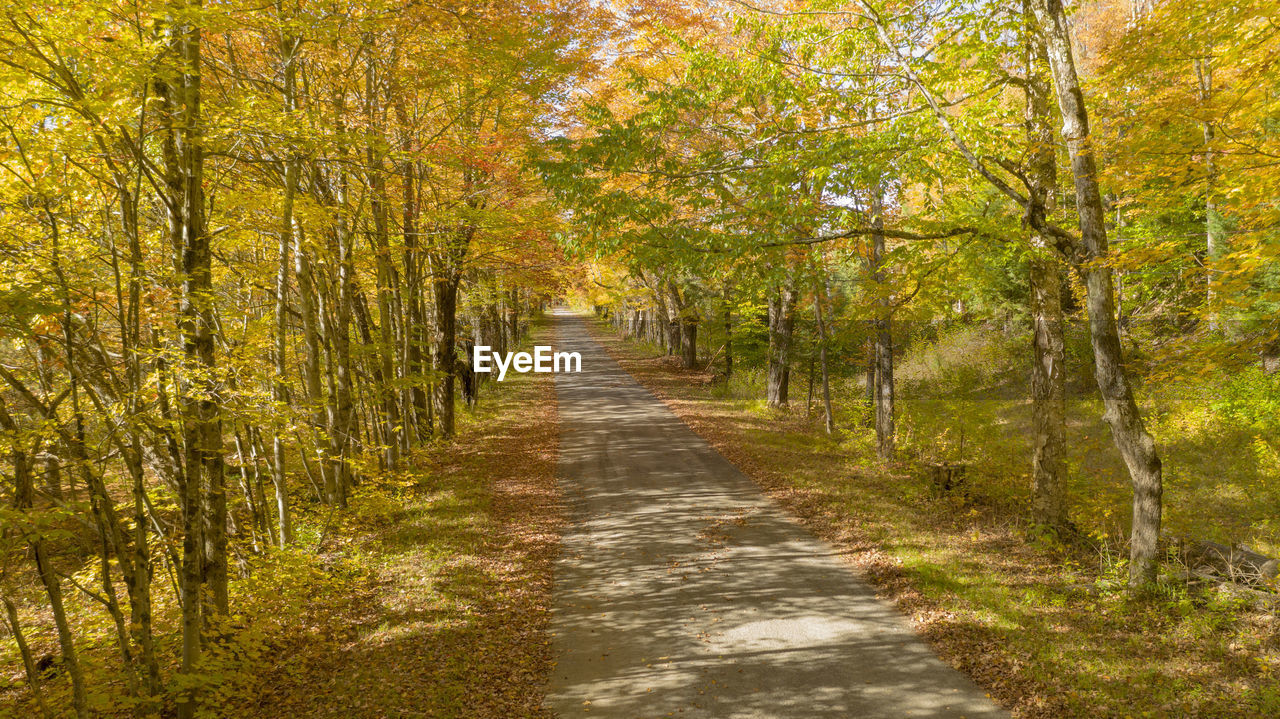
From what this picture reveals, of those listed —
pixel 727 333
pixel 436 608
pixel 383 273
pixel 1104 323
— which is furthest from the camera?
pixel 727 333

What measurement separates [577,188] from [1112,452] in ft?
51.6

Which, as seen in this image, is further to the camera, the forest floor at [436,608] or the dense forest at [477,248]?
the forest floor at [436,608]

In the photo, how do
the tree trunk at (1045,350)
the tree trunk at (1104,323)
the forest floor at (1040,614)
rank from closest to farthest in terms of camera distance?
1. the forest floor at (1040,614)
2. the tree trunk at (1104,323)
3. the tree trunk at (1045,350)

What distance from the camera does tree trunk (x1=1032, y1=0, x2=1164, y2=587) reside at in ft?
25.3

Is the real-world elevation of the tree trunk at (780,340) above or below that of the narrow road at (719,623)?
above

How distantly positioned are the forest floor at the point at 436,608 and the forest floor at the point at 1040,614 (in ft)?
15.9

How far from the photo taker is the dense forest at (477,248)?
20.8ft

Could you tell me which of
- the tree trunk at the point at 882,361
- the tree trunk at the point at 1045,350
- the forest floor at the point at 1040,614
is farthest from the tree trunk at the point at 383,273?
the tree trunk at the point at 1045,350

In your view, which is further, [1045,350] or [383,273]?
[383,273]

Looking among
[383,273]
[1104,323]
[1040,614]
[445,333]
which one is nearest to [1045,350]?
[1104,323]

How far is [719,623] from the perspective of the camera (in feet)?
26.2

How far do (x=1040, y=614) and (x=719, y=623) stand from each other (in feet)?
12.5

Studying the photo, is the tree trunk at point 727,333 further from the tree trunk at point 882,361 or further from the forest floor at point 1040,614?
the forest floor at point 1040,614

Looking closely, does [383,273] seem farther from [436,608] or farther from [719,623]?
[719,623]
